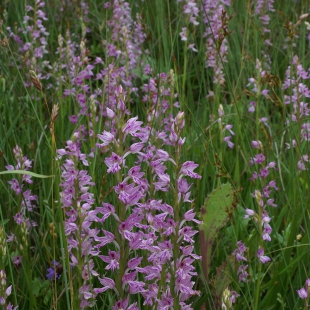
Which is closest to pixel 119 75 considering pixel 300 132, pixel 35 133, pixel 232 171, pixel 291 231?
pixel 35 133

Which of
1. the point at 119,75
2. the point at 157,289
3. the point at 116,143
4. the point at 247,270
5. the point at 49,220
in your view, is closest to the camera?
the point at 116,143

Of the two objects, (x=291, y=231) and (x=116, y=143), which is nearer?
(x=116, y=143)

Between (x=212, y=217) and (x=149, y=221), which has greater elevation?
(x=149, y=221)

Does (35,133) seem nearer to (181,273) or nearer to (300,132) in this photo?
(300,132)

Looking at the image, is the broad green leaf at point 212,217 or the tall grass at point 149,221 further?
the broad green leaf at point 212,217

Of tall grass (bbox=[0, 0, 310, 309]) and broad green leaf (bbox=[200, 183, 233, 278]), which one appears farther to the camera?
broad green leaf (bbox=[200, 183, 233, 278])

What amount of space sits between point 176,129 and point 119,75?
1.98 metres

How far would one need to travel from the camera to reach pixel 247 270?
94.9 inches

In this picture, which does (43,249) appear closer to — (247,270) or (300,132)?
(247,270)

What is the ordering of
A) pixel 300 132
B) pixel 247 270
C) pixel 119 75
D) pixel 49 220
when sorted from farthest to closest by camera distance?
pixel 119 75, pixel 300 132, pixel 49 220, pixel 247 270

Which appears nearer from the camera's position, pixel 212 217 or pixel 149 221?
pixel 149 221

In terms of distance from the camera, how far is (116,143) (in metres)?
1.55

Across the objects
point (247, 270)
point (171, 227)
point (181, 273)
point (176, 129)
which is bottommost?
point (247, 270)

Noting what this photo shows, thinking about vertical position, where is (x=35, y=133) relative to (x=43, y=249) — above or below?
above
